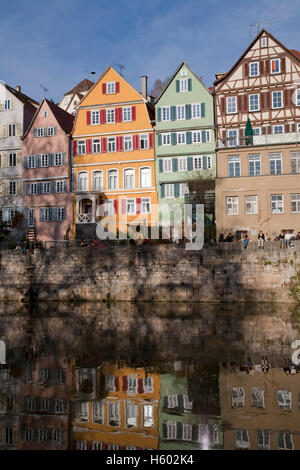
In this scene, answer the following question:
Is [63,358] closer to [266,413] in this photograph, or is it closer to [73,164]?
[266,413]

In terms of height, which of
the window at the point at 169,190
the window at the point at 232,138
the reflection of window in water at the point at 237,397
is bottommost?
the reflection of window in water at the point at 237,397

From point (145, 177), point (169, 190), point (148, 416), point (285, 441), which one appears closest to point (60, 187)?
point (145, 177)

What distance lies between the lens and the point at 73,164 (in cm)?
4597

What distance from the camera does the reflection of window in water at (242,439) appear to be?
28.0 ft

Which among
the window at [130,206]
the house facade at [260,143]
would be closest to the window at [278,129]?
the house facade at [260,143]

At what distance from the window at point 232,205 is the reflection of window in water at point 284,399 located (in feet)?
83.5

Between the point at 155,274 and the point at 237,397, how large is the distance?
21.4 m

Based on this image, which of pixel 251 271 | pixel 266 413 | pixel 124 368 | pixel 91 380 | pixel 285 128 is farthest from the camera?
pixel 285 128

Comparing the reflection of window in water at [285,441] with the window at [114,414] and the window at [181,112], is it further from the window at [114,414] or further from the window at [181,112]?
the window at [181,112]

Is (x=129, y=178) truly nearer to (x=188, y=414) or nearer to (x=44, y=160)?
(x=44, y=160)

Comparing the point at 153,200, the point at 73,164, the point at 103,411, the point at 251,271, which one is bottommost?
the point at 103,411

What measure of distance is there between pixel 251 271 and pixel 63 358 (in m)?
17.3

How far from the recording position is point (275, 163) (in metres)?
35.7

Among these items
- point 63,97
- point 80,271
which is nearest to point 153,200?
point 80,271
